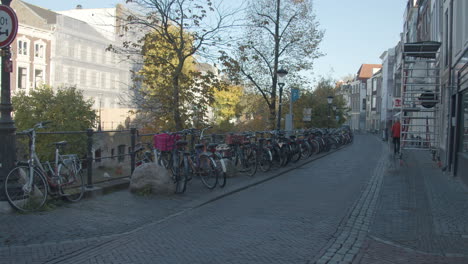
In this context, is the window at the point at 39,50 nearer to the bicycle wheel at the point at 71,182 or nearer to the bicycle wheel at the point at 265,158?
the bicycle wheel at the point at 265,158

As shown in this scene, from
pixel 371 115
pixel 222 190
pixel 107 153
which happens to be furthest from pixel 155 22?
pixel 371 115

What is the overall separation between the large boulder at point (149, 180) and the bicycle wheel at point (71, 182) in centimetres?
107

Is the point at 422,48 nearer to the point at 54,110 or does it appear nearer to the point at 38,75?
the point at 54,110

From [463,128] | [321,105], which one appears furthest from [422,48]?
[321,105]

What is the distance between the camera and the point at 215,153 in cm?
1015

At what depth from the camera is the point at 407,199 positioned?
30.9ft

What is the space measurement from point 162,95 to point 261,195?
6.65m

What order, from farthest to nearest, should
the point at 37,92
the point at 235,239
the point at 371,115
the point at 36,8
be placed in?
1. the point at 371,115
2. the point at 36,8
3. the point at 37,92
4. the point at 235,239

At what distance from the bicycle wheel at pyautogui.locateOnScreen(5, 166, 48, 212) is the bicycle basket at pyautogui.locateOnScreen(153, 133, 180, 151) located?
3.03 m

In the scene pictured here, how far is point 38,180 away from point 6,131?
871 mm

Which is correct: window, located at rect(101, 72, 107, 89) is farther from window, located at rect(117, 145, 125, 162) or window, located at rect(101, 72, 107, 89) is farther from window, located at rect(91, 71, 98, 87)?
window, located at rect(117, 145, 125, 162)

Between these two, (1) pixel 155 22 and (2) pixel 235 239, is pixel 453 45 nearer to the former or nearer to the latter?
(1) pixel 155 22

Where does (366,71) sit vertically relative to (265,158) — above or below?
above

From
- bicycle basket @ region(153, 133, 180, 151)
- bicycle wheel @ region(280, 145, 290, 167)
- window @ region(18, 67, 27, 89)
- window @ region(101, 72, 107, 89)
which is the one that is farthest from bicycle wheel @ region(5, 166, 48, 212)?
window @ region(101, 72, 107, 89)
